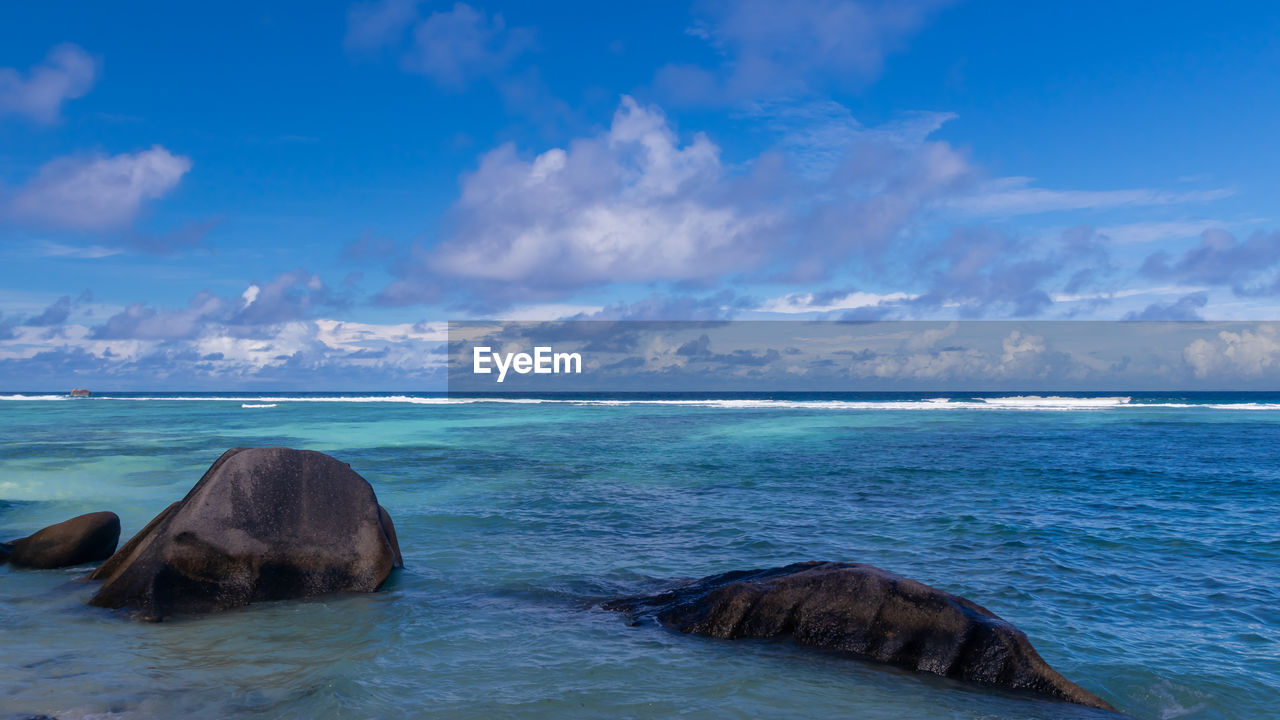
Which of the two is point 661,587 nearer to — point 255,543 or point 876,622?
point 876,622

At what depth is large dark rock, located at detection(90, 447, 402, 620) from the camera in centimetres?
797

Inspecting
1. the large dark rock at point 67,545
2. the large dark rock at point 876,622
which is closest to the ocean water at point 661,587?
the large dark rock at point 876,622

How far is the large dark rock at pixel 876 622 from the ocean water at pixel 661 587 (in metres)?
0.25

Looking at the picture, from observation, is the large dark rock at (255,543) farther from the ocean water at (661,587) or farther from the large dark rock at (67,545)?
the large dark rock at (67,545)

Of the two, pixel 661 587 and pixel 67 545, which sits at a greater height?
pixel 67 545

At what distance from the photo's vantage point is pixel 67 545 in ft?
32.6

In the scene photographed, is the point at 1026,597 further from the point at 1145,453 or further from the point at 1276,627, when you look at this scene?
the point at 1145,453

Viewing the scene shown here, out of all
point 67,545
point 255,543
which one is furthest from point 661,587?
point 67,545

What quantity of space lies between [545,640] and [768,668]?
2235mm

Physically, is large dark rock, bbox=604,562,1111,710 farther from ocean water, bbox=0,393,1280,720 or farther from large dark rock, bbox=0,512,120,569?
large dark rock, bbox=0,512,120,569

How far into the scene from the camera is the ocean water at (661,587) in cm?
591

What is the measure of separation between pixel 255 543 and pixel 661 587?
15.9 feet

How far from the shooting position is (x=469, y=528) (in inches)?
519

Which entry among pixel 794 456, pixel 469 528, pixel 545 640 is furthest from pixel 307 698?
pixel 794 456
